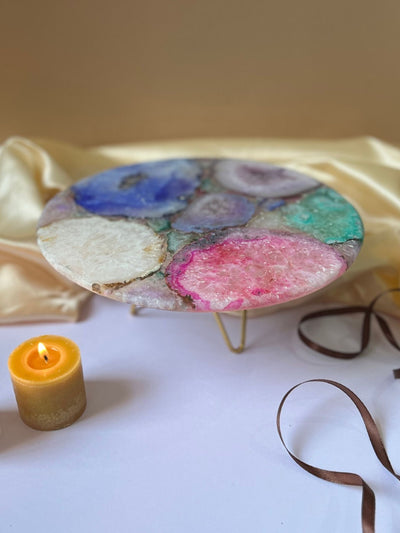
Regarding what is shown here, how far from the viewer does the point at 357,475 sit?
0.76 m

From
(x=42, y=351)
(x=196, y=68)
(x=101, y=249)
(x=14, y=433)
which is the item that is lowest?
(x=14, y=433)

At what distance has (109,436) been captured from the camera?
84 cm

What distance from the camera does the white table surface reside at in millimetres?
732

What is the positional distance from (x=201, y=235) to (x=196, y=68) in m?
0.64

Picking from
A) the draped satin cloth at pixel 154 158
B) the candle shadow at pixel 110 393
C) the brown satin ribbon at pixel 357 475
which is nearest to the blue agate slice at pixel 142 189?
the draped satin cloth at pixel 154 158

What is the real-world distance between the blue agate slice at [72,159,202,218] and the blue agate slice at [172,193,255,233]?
28 millimetres

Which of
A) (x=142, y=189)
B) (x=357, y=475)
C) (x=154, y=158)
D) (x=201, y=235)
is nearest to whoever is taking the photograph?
(x=357, y=475)

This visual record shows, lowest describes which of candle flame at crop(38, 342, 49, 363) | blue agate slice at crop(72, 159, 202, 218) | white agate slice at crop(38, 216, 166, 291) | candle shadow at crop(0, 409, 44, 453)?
candle shadow at crop(0, 409, 44, 453)

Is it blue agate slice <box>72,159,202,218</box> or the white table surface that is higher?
blue agate slice <box>72,159,202,218</box>

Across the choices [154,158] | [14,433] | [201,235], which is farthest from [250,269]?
[154,158]

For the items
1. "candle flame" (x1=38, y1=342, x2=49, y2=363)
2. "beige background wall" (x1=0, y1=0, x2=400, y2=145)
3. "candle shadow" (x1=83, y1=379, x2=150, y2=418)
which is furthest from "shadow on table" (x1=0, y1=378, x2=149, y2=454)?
"beige background wall" (x1=0, y1=0, x2=400, y2=145)

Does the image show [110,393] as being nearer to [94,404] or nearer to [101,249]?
[94,404]

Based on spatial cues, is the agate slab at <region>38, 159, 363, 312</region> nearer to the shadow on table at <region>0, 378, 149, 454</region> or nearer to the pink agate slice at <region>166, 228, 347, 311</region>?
the pink agate slice at <region>166, 228, 347, 311</region>

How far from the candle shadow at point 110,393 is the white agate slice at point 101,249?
0.20 metres
